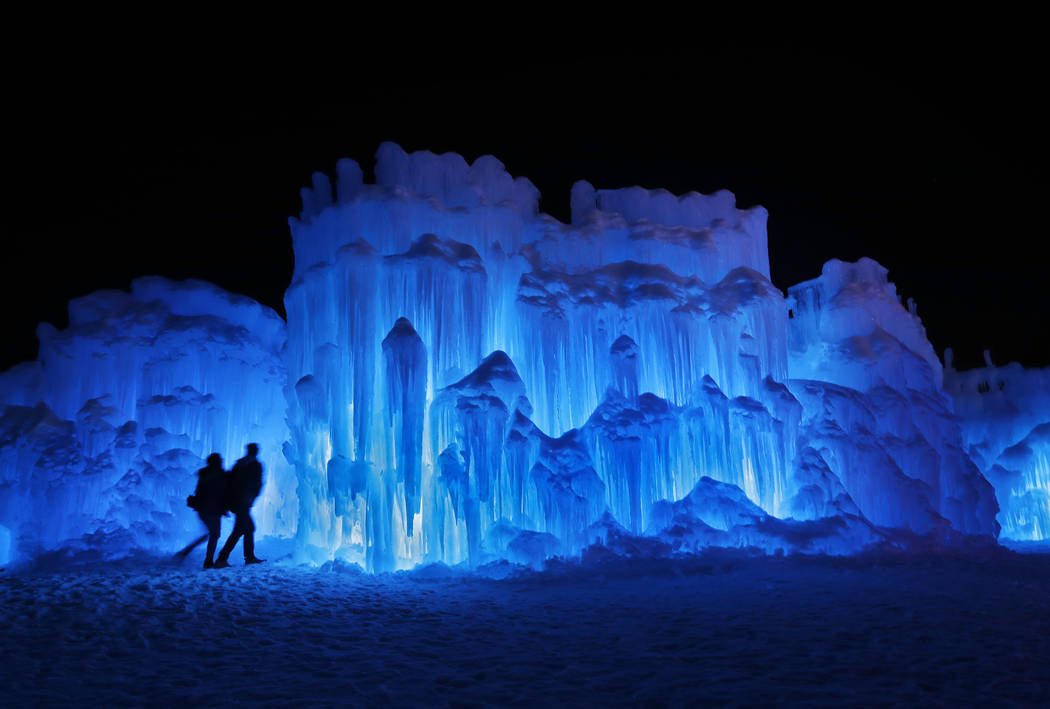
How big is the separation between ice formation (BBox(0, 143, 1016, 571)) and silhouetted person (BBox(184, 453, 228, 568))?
1802 mm

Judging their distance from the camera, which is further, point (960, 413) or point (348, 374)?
point (960, 413)

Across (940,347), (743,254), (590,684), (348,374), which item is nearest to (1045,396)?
(940,347)

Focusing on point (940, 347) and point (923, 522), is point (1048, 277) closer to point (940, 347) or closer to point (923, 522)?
point (940, 347)

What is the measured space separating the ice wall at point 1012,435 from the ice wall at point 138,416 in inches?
855

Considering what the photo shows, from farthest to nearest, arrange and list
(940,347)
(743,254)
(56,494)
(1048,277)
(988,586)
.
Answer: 1. (940,347)
2. (1048,277)
3. (743,254)
4. (56,494)
5. (988,586)

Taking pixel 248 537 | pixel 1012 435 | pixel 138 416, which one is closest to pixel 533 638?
pixel 248 537

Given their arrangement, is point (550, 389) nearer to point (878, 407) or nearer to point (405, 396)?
point (405, 396)

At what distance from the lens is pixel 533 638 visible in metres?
6.82

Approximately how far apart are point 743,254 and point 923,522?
7200mm

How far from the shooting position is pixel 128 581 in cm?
998

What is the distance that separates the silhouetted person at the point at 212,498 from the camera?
Result: 1140cm

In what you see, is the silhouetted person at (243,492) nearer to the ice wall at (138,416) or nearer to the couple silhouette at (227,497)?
the couple silhouette at (227,497)

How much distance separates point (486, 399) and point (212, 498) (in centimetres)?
473

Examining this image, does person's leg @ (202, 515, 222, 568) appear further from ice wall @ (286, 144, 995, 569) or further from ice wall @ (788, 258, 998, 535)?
ice wall @ (788, 258, 998, 535)
